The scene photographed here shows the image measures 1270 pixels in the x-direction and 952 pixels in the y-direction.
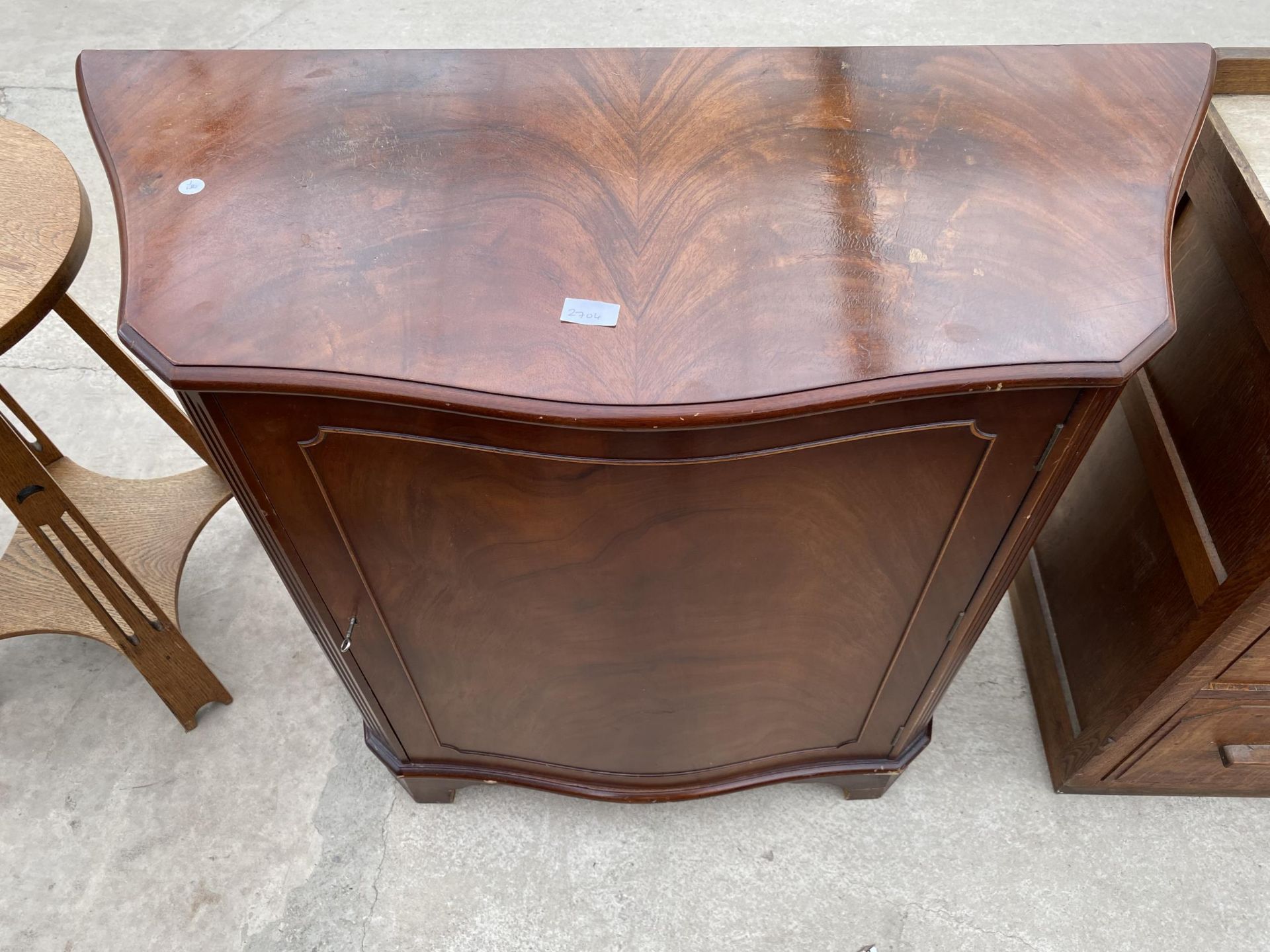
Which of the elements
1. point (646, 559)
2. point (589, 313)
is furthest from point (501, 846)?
point (589, 313)

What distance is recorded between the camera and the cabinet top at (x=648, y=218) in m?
0.63

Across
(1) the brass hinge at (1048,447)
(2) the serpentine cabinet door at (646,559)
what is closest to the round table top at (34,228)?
(2) the serpentine cabinet door at (646,559)

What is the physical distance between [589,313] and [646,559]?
10.1 inches

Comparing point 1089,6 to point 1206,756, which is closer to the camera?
point 1206,756

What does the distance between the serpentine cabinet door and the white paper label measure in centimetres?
8

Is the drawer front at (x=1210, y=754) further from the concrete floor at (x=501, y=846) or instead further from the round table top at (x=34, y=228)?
the round table top at (x=34, y=228)

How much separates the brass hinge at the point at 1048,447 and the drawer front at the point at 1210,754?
2.00ft

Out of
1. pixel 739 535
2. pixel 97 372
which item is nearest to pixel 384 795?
pixel 739 535

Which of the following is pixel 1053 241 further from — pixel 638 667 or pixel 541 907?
pixel 541 907

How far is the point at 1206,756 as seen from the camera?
1226mm

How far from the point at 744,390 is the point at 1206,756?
1045 millimetres

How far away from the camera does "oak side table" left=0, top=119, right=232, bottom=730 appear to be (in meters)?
0.96

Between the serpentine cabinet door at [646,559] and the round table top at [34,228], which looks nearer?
the serpentine cabinet door at [646,559]

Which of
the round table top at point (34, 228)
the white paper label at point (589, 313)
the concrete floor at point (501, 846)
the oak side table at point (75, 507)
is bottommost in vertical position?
the concrete floor at point (501, 846)
